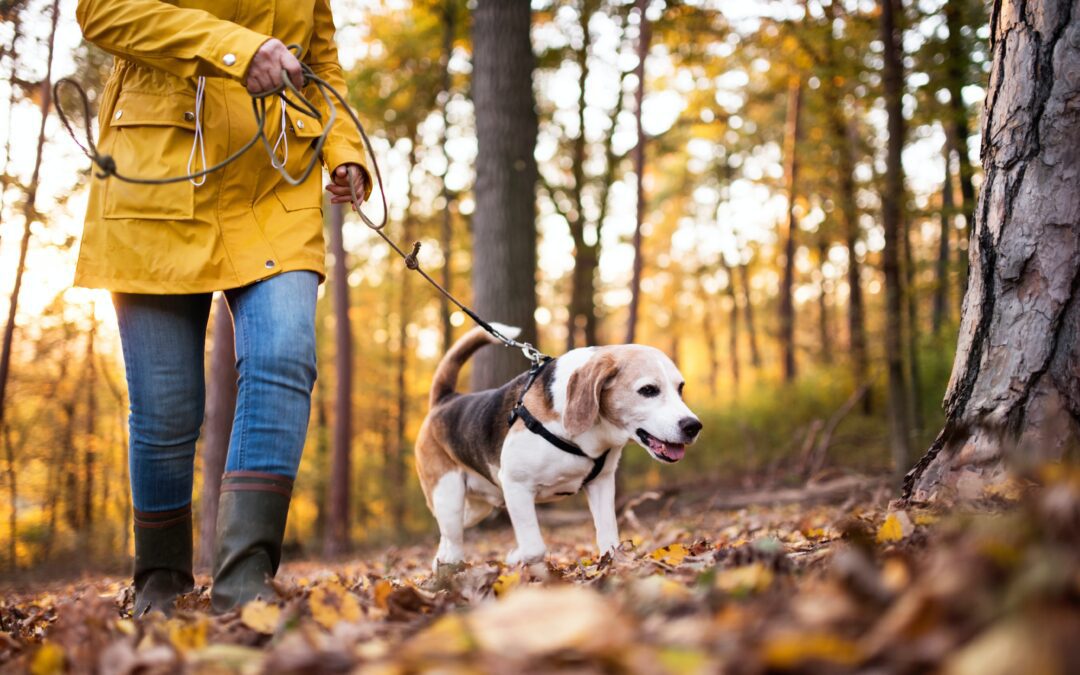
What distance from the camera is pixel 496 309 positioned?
7.95m

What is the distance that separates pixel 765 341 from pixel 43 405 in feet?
84.8

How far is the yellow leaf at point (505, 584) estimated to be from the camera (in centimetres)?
234

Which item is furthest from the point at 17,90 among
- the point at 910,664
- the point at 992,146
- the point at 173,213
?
the point at 910,664

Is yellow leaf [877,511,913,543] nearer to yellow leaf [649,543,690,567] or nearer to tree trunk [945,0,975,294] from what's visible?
yellow leaf [649,543,690,567]

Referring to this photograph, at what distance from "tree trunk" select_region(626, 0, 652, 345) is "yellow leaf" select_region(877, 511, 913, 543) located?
10.8 m

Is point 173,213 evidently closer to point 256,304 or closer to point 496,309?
point 256,304

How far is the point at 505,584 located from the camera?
2.39m

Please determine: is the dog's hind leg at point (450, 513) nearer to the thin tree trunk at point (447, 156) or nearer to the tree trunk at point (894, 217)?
the tree trunk at point (894, 217)

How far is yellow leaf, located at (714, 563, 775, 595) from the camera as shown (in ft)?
5.67

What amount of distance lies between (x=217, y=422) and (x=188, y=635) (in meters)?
6.78

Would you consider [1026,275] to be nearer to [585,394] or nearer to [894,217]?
[585,394]

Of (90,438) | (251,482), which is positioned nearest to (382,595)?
(251,482)

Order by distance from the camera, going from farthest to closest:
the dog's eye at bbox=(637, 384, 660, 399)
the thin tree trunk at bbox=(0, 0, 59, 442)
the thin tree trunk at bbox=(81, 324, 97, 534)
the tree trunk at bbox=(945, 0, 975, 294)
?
the thin tree trunk at bbox=(81, 324, 97, 534), the thin tree trunk at bbox=(0, 0, 59, 442), the tree trunk at bbox=(945, 0, 975, 294), the dog's eye at bbox=(637, 384, 660, 399)

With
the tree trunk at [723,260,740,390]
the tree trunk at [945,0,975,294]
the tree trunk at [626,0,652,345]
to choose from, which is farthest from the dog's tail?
the tree trunk at [723,260,740,390]
